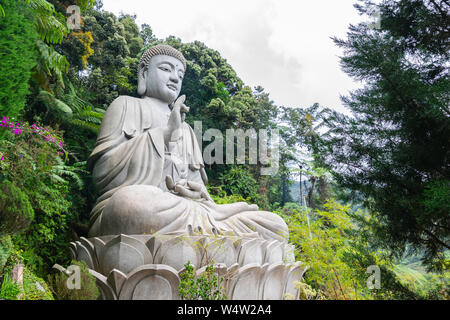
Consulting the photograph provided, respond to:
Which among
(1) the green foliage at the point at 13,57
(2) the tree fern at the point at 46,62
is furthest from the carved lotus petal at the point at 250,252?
(2) the tree fern at the point at 46,62

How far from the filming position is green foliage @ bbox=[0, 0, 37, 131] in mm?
3592

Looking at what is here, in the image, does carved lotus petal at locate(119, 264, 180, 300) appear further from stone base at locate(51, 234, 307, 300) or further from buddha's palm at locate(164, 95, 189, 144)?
buddha's palm at locate(164, 95, 189, 144)

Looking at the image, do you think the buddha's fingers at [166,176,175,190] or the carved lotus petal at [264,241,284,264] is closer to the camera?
the carved lotus petal at [264,241,284,264]

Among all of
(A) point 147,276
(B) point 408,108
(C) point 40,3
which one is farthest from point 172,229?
(C) point 40,3

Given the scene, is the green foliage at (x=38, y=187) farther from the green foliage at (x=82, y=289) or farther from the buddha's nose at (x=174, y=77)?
the buddha's nose at (x=174, y=77)

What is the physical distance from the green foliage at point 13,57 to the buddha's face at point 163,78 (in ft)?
→ 5.98

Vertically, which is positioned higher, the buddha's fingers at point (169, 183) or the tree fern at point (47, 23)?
the tree fern at point (47, 23)

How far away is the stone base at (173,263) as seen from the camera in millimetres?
3072

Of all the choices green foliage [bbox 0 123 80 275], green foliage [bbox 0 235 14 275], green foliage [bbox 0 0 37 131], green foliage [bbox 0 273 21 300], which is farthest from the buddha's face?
green foliage [bbox 0 273 21 300]

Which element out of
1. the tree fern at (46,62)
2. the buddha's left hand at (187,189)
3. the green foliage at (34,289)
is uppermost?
the tree fern at (46,62)

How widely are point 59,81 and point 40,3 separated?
1.53 meters

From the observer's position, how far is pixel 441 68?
2559mm

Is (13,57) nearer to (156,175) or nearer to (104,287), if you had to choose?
(156,175)
